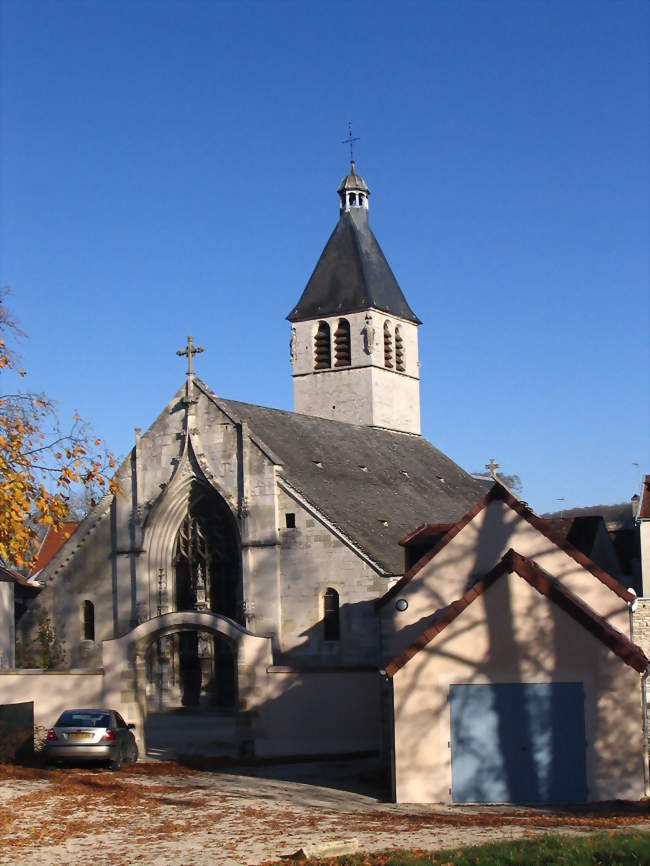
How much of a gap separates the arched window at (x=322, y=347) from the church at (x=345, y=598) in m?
0.09

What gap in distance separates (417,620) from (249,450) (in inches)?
506

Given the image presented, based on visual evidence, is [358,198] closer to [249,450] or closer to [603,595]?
[249,450]

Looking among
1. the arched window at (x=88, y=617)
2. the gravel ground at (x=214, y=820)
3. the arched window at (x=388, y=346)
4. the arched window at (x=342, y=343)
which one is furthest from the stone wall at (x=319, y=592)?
the arched window at (x=388, y=346)

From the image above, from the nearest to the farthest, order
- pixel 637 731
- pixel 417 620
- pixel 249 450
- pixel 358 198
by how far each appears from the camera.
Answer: pixel 637 731 < pixel 417 620 < pixel 249 450 < pixel 358 198

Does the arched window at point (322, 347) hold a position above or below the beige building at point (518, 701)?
above

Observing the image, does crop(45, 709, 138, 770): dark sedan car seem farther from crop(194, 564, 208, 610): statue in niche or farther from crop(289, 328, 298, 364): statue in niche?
crop(289, 328, 298, 364): statue in niche

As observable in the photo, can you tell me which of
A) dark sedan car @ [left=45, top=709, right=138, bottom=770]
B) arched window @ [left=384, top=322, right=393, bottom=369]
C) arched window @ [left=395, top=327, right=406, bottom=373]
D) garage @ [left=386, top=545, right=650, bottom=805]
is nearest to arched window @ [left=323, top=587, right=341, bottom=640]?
dark sedan car @ [left=45, top=709, right=138, bottom=770]

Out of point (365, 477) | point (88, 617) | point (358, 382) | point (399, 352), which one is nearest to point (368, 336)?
point (358, 382)

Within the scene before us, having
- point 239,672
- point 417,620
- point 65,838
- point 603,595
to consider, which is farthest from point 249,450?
point 65,838

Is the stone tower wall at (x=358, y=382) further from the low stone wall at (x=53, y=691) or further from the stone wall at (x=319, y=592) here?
the low stone wall at (x=53, y=691)

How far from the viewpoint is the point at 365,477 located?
1638 inches

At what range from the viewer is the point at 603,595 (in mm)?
22359

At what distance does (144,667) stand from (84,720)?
17.1 feet

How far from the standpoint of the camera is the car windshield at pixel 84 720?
23844 millimetres
